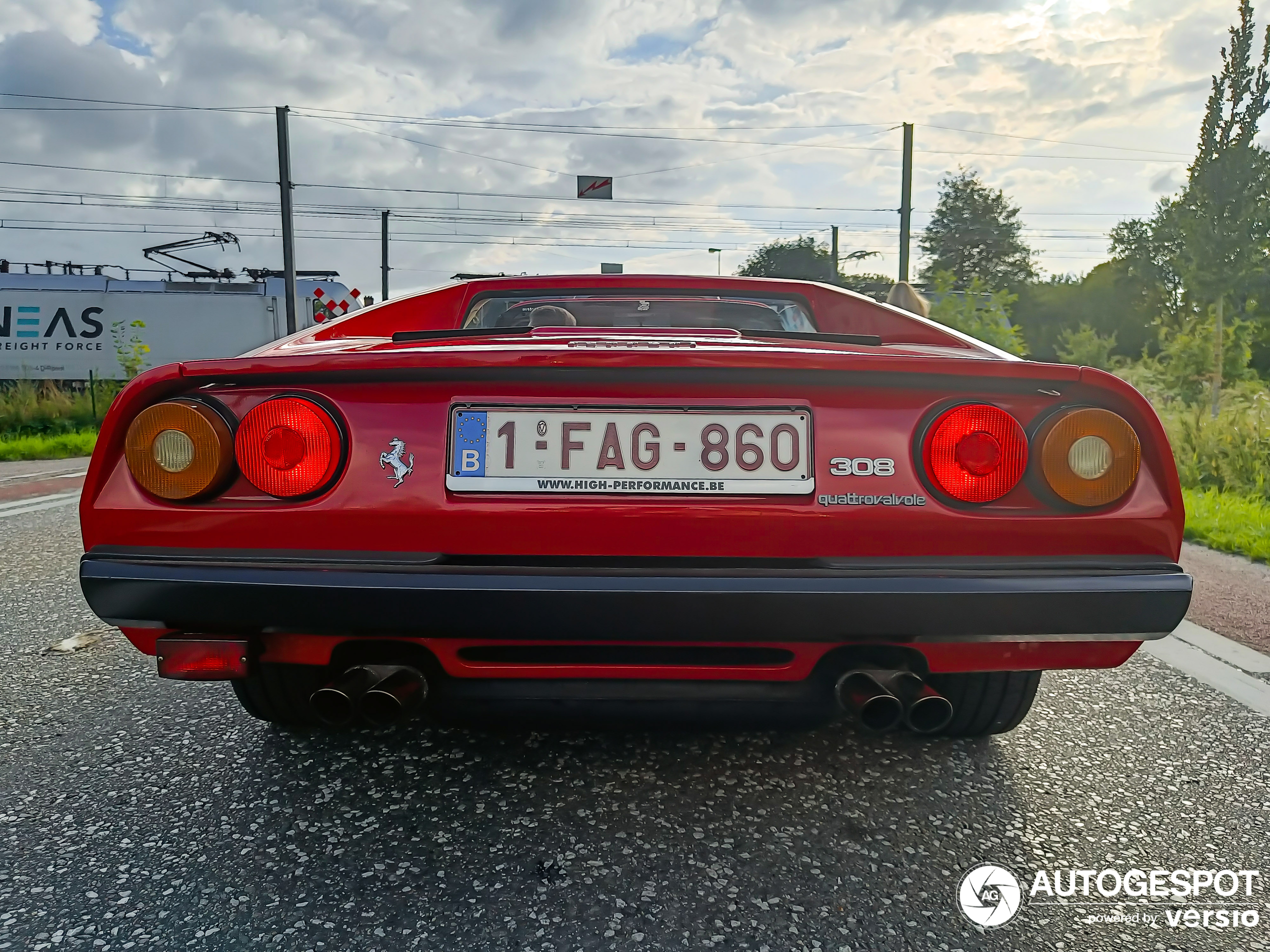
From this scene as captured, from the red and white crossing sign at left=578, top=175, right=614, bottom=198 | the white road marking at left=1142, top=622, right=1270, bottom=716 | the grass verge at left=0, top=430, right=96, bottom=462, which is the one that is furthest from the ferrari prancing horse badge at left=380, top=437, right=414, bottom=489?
the red and white crossing sign at left=578, top=175, right=614, bottom=198

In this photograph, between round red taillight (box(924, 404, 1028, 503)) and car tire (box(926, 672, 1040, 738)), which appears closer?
round red taillight (box(924, 404, 1028, 503))

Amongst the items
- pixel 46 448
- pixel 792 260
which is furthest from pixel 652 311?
pixel 792 260

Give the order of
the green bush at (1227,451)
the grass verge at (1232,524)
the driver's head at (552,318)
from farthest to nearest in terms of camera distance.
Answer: the green bush at (1227,451), the grass verge at (1232,524), the driver's head at (552,318)

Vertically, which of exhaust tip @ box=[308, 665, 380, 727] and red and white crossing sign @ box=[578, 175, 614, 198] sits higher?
red and white crossing sign @ box=[578, 175, 614, 198]

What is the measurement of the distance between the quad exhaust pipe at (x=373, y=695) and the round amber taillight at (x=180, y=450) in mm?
439

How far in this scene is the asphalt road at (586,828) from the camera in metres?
1.50

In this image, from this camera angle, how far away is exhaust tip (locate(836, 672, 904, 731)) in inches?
64.5

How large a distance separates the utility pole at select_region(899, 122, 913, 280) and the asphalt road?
19.7m

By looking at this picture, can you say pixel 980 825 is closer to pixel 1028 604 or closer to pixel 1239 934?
pixel 1239 934

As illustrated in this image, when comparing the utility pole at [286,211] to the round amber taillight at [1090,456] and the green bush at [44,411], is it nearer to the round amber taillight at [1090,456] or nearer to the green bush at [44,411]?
the green bush at [44,411]

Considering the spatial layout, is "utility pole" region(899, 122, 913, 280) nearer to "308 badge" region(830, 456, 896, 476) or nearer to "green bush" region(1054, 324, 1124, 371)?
"green bush" region(1054, 324, 1124, 371)

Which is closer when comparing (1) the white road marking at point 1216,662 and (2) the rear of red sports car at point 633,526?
(2) the rear of red sports car at point 633,526

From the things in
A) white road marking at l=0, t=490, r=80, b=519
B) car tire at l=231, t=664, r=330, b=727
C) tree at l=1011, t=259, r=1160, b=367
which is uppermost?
tree at l=1011, t=259, r=1160, b=367

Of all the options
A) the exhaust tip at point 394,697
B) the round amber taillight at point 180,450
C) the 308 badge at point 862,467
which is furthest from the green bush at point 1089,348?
the round amber taillight at point 180,450
